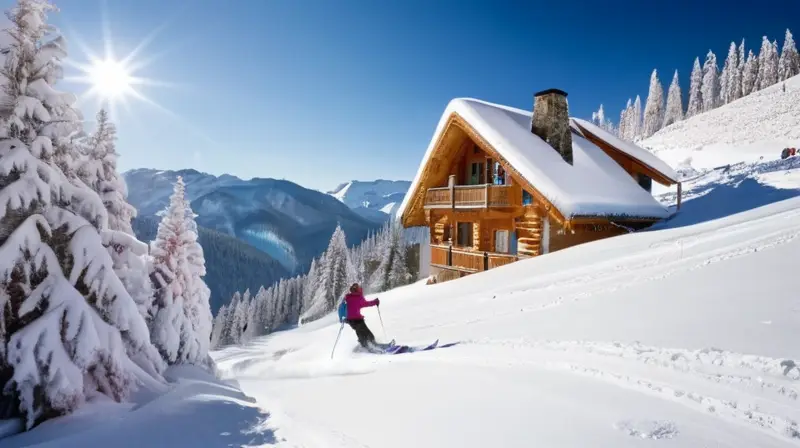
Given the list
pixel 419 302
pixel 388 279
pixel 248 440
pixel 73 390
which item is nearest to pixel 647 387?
pixel 248 440

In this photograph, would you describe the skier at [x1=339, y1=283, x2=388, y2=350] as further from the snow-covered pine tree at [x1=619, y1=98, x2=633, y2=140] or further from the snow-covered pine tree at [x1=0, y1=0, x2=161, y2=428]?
the snow-covered pine tree at [x1=619, y1=98, x2=633, y2=140]

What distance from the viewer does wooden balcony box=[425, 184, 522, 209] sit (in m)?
18.7

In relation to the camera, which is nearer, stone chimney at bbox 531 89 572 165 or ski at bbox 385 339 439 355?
ski at bbox 385 339 439 355

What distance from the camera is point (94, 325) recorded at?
5.04 metres

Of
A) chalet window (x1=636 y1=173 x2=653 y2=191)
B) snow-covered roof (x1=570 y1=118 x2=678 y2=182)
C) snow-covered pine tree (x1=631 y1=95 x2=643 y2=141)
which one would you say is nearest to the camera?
snow-covered roof (x1=570 y1=118 x2=678 y2=182)

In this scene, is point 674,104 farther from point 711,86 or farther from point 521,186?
point 521,186

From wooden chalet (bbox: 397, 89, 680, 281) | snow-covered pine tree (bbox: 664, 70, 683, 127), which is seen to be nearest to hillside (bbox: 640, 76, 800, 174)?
wooden chalet (bbox: 397, 89, 680, 281)

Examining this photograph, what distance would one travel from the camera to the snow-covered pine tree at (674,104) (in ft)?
331

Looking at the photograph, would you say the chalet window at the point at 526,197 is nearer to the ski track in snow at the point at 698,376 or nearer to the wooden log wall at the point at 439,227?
the wooden log wall at the point at 439,227

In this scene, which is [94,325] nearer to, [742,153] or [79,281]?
[79,281]

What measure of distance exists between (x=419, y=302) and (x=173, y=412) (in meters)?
9.92

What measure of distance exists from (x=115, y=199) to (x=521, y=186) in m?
15.3

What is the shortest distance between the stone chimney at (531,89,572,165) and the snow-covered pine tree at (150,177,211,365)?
16.8m

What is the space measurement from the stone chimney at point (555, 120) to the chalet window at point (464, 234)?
6.44 m
